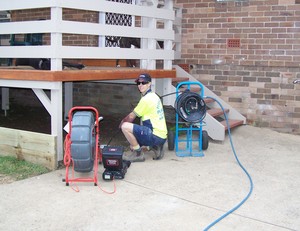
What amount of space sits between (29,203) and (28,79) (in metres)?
1.87

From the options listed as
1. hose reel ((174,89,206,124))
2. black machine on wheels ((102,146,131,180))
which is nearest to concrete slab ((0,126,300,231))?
black machine on wheels ((102,146,131,180))

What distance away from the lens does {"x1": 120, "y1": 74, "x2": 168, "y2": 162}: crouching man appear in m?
5.55

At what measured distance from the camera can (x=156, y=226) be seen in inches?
144

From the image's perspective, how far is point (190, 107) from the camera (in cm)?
606

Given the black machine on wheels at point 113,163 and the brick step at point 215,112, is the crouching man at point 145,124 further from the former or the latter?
the brick step at point 215,112

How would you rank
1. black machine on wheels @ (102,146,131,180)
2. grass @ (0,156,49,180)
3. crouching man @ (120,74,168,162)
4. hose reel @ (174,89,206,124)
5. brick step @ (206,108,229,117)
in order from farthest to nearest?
1. brick step @ (206,108,229,117)
2. hose reel @ (174,89,206,124)
3. crouching man @ (120,74,168,162)
4. grass @ (0,156,49,180)
5. black machine on wheels @ (102,146,131,180)

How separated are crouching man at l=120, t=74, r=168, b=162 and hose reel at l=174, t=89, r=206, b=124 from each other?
424 mm

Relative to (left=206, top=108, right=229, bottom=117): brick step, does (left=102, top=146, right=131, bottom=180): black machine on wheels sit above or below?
below

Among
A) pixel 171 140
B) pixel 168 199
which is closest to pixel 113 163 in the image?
pixel 168 199

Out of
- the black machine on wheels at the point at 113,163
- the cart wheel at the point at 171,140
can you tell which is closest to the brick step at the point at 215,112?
the cart wheel at the point at 171,140

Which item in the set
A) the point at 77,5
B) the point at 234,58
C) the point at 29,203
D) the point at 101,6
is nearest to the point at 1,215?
the point at 29,203

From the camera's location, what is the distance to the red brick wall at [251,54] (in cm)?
758

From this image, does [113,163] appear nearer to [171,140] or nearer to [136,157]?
[136,157]

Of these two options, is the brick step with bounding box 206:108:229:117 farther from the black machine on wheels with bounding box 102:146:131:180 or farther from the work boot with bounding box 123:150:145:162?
the black machine on wheels with bounding box 102:146:131:180
